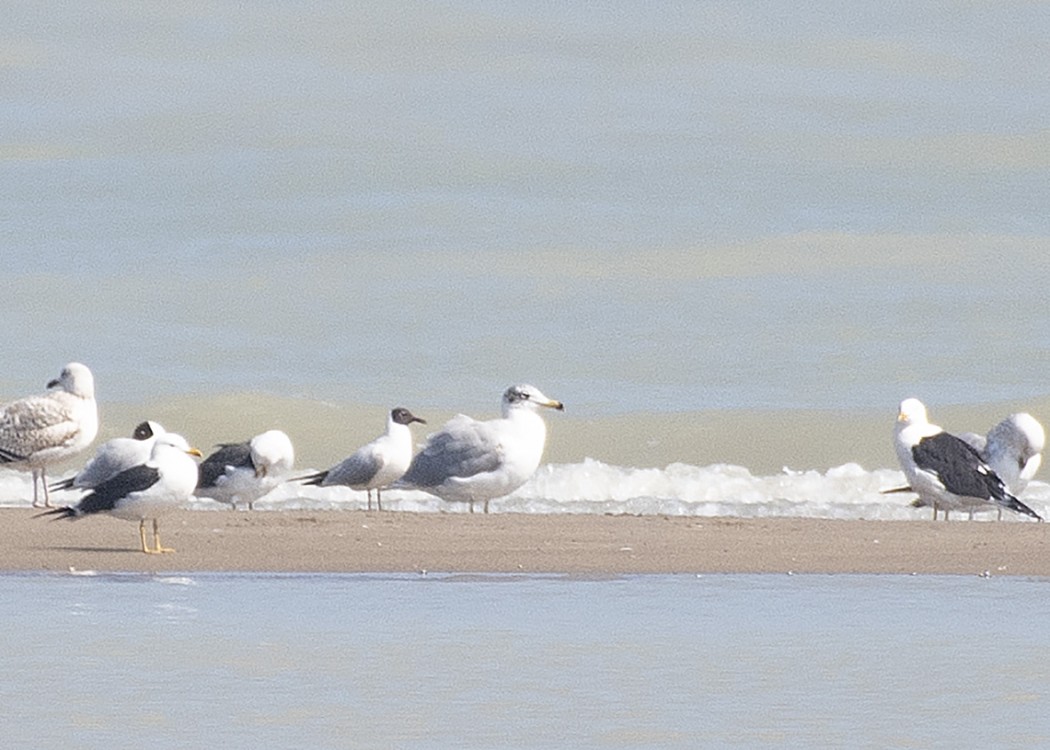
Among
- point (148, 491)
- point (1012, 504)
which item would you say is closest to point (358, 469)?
point (148, 491)

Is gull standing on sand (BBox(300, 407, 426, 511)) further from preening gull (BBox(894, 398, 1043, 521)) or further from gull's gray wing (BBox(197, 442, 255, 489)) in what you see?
preening gull (BBox(894, 398, 1043, 521))

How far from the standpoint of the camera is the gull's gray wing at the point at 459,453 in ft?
63.8

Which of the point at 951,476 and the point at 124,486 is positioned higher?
the point at 951,476

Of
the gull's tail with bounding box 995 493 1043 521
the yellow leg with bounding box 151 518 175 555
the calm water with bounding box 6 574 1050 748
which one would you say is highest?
the gull's tail with bounding box 995 493 1043 521

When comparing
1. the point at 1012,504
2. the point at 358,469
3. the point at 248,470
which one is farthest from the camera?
the point at 358,469

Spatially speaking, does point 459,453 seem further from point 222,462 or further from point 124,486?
point 124,486

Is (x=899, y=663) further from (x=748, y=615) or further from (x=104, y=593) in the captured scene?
(x=104, y=593)

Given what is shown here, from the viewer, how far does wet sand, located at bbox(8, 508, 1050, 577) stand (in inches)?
591

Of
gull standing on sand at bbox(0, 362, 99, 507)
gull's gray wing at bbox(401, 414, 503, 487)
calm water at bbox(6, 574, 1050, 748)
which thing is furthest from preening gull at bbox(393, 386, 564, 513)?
calm water at bbox(6, 574, 1050, 748)

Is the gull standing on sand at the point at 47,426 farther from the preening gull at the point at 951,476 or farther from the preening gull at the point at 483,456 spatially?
the preening gull at the point at 951,476

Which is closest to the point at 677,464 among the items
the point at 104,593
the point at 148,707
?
the point at 104,593

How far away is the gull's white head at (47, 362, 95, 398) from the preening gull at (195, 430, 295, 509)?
1.55 m

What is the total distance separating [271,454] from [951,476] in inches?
231

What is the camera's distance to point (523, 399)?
20.1 meters
